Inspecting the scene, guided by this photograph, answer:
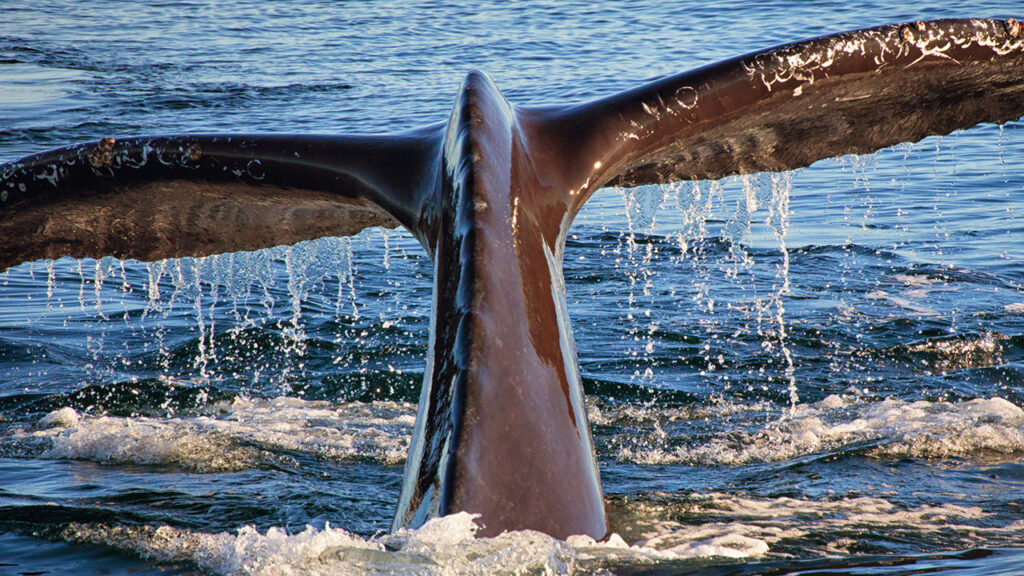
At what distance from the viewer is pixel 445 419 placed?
284 centimetres

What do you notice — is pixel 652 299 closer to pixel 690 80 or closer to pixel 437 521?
pixel 690 80

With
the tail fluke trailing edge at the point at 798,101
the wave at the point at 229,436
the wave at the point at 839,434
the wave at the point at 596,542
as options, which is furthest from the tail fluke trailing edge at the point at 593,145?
the wave at the point at 839,434

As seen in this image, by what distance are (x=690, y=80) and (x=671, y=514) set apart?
169 centimetres

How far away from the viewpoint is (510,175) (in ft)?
12.2

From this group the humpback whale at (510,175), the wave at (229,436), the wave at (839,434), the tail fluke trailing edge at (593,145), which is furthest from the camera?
the wave at (229,436)

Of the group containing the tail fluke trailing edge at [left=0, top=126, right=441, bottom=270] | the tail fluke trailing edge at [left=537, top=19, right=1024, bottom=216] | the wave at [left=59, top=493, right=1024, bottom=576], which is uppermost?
the tail fluke trailing edge at [left=537, top=19, right=1024, bottom=216]

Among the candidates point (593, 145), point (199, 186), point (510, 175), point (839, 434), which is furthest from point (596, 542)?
point (839, 434)

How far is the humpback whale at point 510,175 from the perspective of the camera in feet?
9.91

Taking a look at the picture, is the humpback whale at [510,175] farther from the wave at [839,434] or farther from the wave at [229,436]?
the wave at [839,434]

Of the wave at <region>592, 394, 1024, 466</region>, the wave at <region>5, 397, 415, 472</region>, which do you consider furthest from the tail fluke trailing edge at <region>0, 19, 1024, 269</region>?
the wave at <region>592, 394, 1024, 466</region>

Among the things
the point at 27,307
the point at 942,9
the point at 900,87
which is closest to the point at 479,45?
the point at 942,9

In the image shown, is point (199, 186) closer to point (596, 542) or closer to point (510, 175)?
point (510, 175)

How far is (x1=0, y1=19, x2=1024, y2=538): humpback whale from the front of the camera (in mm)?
3021

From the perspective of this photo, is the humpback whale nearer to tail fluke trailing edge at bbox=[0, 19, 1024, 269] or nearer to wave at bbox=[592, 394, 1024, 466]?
tail fluke trailing edge at bbox=[0, 19, 1024, 269]
